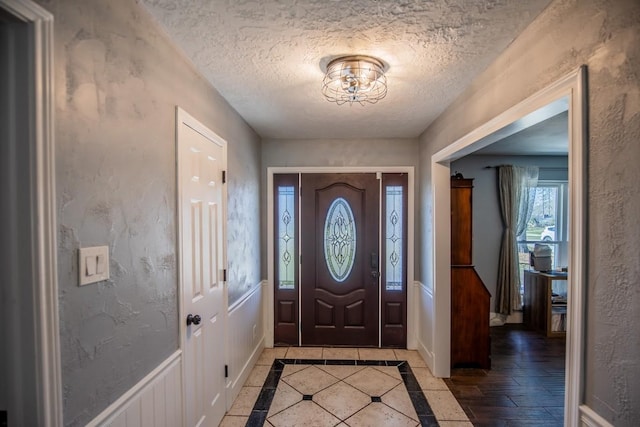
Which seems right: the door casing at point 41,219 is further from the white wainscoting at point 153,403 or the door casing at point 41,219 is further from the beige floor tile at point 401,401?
the beige floor tile at point 401,401

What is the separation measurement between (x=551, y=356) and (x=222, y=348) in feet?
11.2

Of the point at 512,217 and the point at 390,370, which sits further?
the point at 512,217

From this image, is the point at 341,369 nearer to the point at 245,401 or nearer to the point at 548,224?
the point at 245,401

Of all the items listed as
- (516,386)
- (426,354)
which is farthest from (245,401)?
(516,386)

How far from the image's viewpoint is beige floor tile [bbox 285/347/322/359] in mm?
3379

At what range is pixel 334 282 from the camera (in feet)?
11.9

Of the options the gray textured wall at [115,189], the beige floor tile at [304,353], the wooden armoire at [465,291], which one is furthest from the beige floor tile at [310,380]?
the gray textured wall at [115,189]

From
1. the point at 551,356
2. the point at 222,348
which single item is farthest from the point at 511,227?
the point at 222,348

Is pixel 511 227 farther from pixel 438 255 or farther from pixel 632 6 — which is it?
pixel 632 6

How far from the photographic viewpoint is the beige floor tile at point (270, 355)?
10.7 feet

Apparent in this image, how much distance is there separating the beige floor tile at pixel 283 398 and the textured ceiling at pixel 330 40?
239 cm

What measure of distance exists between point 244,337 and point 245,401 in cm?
52

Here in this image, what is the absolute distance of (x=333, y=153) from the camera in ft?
11.8

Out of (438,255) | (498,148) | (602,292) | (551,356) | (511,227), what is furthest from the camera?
(511,227)
